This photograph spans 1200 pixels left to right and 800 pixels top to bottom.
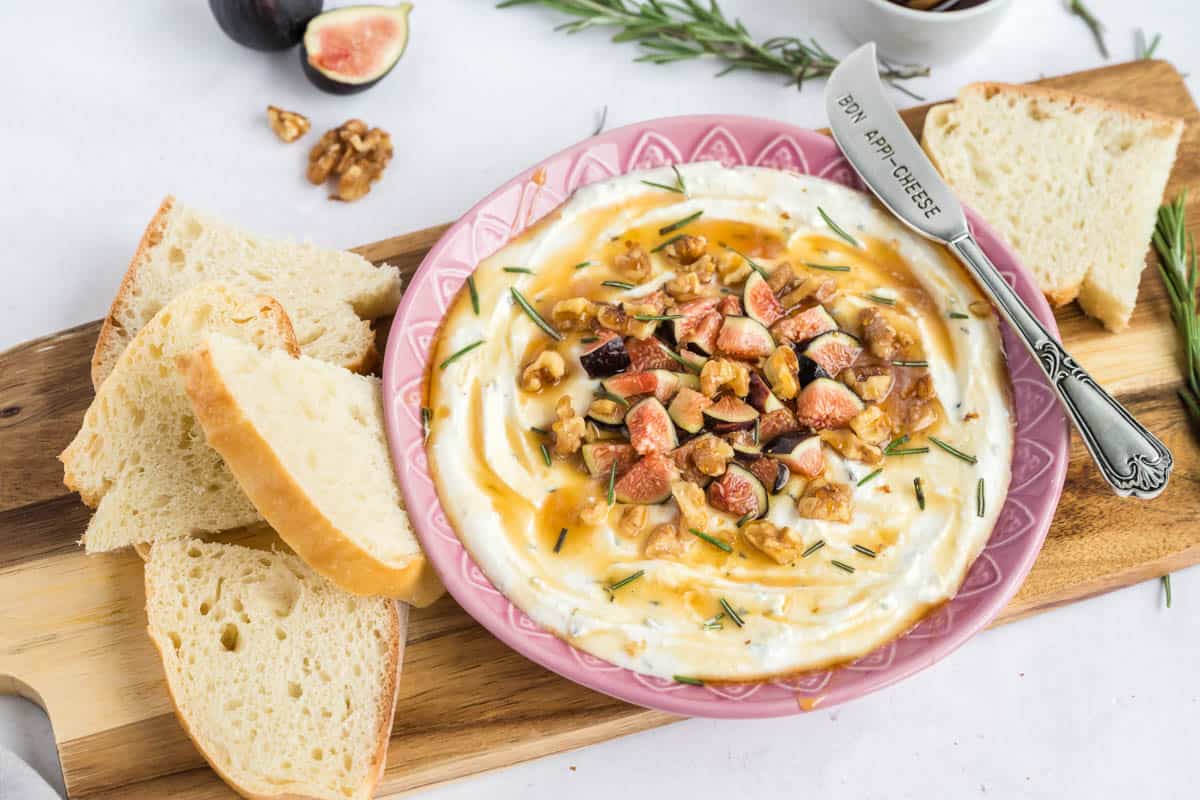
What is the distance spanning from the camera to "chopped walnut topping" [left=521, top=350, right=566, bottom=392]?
3.31 metres

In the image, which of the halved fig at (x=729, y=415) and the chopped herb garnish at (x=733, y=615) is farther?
the halved fig at (x=729, y=415)

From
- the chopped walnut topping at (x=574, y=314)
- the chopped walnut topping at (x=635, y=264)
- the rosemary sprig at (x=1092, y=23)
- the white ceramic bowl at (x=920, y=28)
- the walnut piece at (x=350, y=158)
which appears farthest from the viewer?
the rosemary sprig at (x=1092, y=23)

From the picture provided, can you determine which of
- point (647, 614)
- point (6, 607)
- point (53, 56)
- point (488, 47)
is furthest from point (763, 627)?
point (53, 56)

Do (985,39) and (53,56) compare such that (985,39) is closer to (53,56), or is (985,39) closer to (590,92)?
(590,92)

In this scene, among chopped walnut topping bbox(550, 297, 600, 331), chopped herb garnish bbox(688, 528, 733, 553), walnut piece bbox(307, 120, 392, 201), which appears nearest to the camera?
chopped herb garnish bbox(688, 528, 733, 553)

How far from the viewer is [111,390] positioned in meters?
3.44

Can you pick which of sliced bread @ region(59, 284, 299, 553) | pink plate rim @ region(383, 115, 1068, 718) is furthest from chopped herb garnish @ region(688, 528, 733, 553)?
sliced bread @ region(59, 284, 299, 553)

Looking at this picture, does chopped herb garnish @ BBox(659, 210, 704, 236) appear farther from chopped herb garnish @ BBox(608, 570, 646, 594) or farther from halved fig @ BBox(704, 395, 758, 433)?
chopped herb garnish @ BBox(608, 570, 646, 594)

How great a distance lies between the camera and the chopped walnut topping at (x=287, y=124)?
4.26 m

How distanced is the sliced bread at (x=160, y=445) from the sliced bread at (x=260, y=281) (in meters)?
0.19

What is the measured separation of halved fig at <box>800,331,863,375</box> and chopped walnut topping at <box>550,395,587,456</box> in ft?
2.45

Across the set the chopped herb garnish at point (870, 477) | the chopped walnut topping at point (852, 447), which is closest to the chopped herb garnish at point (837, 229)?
the chopped walnut topping at point (852, 447)

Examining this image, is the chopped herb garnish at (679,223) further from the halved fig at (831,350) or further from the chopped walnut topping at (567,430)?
the chopped walnut topping at (567,430)

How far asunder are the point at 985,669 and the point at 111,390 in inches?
117
